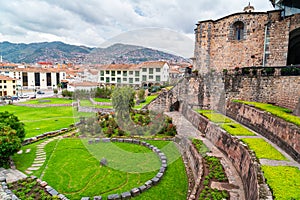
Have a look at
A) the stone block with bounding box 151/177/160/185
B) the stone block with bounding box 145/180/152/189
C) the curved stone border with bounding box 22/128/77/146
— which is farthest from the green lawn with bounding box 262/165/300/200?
the curved stone border with bounding box 22/128/77/146

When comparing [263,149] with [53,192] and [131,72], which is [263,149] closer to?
[131,72]

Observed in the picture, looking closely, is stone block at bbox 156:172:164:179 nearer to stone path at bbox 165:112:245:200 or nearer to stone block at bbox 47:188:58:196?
stone path at bbox 165:112:245:200

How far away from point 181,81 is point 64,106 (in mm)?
21222

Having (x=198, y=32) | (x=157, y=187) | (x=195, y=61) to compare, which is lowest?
(x=157, y=187)

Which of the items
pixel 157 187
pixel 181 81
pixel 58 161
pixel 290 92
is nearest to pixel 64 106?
pixel 181 81

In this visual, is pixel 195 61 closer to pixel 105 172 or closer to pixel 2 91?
pixel 105 172

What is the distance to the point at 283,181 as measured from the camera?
552 cm

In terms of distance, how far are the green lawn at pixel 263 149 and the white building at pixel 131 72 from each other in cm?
519

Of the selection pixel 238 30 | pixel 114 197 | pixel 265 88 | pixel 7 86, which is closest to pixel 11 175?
pixel 114 197

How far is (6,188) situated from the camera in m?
7.76

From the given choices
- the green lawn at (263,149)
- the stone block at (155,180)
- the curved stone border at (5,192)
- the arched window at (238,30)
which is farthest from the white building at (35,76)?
the green lawn at (263,149)

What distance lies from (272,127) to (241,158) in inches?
111

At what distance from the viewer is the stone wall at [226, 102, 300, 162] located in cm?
748

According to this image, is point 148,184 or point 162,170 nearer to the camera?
point 148,184
